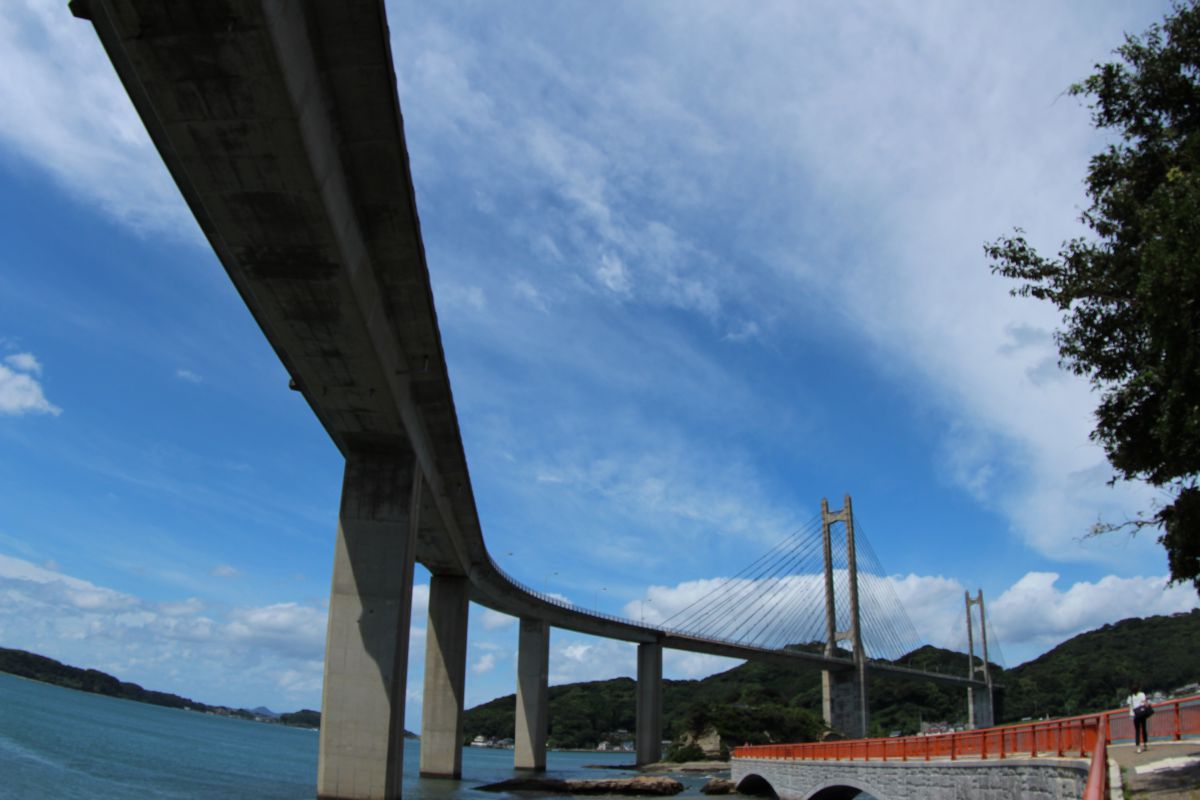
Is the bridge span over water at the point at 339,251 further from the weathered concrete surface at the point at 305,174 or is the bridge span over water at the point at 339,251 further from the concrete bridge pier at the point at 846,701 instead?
the concrete bridge pier at the point at 846,701

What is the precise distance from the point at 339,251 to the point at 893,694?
139m

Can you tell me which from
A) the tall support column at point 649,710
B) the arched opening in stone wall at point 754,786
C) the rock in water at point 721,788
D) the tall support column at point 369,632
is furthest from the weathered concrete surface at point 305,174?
the tall support column at point 649,710

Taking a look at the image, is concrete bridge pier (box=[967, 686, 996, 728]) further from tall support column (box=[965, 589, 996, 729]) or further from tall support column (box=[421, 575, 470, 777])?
tall support column (box=[421, 575, 470, 777])

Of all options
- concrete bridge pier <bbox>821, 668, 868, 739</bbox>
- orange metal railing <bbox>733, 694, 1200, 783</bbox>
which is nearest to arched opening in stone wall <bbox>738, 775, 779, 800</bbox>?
orange metal railing <bbox>733, 694, 1200, 783</bbox>

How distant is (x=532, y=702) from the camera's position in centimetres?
5912

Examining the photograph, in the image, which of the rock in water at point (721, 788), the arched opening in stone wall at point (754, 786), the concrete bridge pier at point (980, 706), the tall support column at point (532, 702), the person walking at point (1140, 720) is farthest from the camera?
the concrete bridge pier at point (980, 706)

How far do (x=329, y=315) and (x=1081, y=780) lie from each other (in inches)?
611

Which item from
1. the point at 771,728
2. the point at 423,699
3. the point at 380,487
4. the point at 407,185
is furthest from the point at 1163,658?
the point at 407,185

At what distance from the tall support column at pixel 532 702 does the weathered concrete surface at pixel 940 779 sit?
30.1 metres

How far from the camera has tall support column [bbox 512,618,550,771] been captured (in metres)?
58.9

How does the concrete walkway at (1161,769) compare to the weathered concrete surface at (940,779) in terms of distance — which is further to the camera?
the weathered concrete surface at (940,779)

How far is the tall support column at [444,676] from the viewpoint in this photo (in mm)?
46000

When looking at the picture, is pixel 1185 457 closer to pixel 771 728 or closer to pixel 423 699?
pixel 423 699

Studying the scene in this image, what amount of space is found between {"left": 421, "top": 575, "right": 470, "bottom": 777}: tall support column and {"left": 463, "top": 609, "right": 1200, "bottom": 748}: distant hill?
44.1 meters
